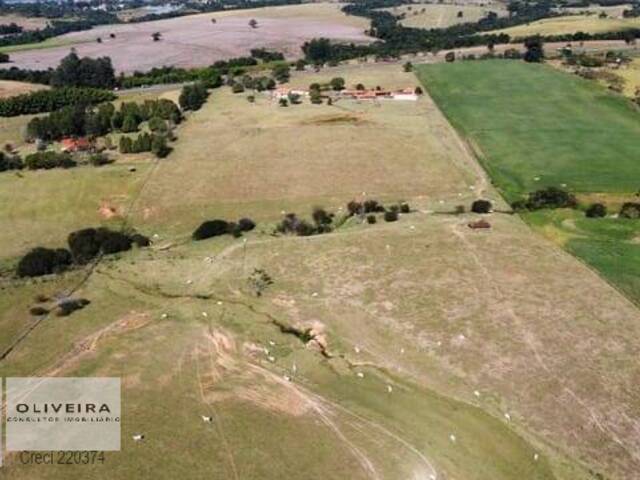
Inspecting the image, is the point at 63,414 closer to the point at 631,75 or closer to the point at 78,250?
the point at 78,250

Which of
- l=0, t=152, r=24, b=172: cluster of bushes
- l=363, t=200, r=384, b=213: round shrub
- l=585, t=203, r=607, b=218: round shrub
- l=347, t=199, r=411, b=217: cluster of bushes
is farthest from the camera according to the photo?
l=0, t=152, r=24, b=172: cluster of bushes

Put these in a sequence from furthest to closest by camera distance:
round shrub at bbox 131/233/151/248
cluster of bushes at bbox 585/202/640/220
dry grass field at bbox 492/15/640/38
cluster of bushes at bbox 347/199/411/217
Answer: dry grass field at bbox 492/15/640/38, cluster of bushes at bbox 347/199/411/217, cluster of bushes at bbox 585/202/640/220, round shrub at bbox 131/233/151/248

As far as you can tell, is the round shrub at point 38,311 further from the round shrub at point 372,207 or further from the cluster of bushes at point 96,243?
the round shrub at point 372,207

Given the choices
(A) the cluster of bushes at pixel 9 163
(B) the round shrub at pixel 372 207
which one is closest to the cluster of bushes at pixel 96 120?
(A) the cluster of bushes at pixel 9 163

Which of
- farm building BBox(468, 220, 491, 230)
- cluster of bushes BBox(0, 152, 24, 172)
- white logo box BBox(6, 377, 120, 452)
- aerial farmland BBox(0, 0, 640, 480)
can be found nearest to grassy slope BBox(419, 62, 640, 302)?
aerial farmland BBox(0, 0, 640, 480)

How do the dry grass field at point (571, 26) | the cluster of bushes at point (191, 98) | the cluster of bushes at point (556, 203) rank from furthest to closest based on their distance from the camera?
the dry grass field at point (571, 26) < the cluster of bushes at point (191, 98) < the cluster of bushes at point (556, 203)

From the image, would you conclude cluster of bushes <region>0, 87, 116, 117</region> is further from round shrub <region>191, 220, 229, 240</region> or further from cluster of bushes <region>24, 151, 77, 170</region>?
round shrub <region>191, 220, 229, 240</region>

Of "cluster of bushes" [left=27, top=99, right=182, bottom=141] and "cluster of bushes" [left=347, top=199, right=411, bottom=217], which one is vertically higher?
"cluster of bushes" [left=27, top=99, right=182, bottom=141]

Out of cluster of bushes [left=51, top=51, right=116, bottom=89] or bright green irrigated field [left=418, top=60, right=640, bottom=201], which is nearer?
bright green irrigated field [left=418, top=60, right=640, bottom=201]
